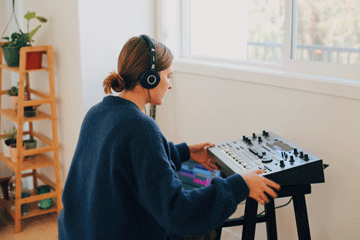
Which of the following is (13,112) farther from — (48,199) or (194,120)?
(194,120)

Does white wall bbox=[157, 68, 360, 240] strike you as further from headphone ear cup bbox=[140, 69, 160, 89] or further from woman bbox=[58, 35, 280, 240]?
headphone ear cup bbox=[140, 69, 160, 89]

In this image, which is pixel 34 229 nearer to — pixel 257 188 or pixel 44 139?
pixel 44 139

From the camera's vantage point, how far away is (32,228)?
2855mm

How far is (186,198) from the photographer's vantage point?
112 centimetres

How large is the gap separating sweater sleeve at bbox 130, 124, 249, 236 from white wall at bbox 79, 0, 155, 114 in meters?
1.58

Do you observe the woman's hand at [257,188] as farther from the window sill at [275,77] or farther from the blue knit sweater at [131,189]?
the window sill at [275,77]

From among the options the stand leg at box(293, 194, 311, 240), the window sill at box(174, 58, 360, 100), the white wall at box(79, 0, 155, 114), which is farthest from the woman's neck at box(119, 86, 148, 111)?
the white wall at box(79, 0, 155, 114)

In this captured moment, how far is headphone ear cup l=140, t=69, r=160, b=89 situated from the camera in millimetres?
1283

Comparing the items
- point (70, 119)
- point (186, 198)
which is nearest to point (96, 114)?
point (186, 198)

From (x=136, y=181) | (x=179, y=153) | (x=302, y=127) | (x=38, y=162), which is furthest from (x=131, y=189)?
(x=38, y=162)

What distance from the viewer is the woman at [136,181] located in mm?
1128

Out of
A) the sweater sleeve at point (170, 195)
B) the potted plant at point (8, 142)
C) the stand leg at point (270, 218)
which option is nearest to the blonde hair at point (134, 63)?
the sweater sleeve at point (170, 195)

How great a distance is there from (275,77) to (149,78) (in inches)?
37.4

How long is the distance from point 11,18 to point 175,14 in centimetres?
130
